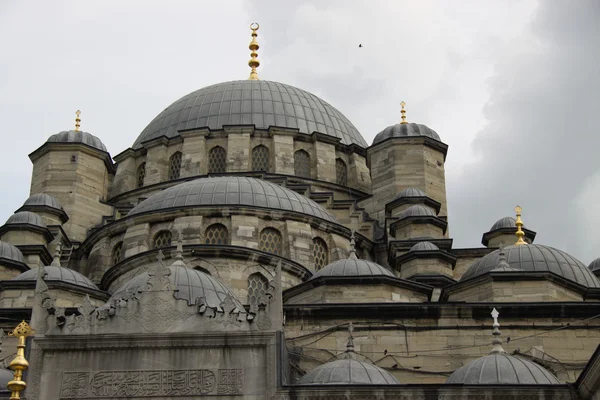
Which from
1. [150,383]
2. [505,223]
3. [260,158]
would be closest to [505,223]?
[505,223]

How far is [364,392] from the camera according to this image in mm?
23266

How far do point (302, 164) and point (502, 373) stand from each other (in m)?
22.3

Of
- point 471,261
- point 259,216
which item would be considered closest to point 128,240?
point 259,216

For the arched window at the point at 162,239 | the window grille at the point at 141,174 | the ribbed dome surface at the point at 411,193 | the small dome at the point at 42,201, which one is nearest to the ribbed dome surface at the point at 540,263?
the ribbed dome surface at the point at 411,193

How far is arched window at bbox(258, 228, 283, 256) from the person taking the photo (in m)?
35.0

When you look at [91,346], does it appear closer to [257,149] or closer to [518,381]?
[518,381]

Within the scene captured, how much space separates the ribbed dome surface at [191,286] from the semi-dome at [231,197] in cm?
861

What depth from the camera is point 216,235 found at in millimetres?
35031

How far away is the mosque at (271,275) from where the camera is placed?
23391mm

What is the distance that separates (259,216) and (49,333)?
41.3 ft

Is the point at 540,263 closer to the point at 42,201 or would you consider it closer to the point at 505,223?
the point at 505,223

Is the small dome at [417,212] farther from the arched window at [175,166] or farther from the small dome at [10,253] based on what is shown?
the small dome at [10,253]

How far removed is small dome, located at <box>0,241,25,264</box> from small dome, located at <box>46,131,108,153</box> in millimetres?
10119

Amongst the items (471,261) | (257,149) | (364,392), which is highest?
(257,149)
